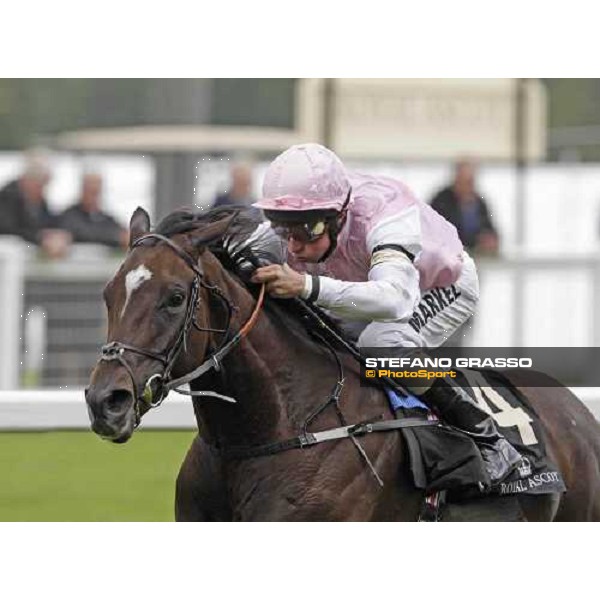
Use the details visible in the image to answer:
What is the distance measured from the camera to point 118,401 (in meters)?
3.25

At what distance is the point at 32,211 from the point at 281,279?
1.99 meters

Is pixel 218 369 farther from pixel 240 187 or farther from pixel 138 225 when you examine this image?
pixel 240 187

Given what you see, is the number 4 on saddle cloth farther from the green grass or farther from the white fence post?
the white fence post

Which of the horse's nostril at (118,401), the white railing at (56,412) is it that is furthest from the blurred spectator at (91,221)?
the horse's nostril at (118,401)

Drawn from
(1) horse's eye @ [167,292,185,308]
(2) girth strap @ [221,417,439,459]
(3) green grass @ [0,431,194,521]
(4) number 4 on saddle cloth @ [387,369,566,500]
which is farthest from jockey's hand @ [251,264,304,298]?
(3) green grass @ [0,431,194,521]

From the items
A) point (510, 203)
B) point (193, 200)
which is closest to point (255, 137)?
point (193, 200)

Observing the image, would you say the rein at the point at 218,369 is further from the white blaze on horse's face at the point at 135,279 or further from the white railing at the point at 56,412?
the white railing at the point at 56,412

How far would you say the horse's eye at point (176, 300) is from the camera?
338 cm

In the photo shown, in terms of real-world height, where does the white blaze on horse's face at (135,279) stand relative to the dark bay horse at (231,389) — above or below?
above

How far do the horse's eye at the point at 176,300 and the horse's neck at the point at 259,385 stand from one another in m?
0.18

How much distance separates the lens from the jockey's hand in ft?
11.9

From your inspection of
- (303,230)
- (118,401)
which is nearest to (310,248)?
(303,230)

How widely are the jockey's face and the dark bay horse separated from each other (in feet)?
0.67

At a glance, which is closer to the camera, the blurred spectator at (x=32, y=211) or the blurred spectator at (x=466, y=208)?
the blurred spectator at (x=466, y=208)
